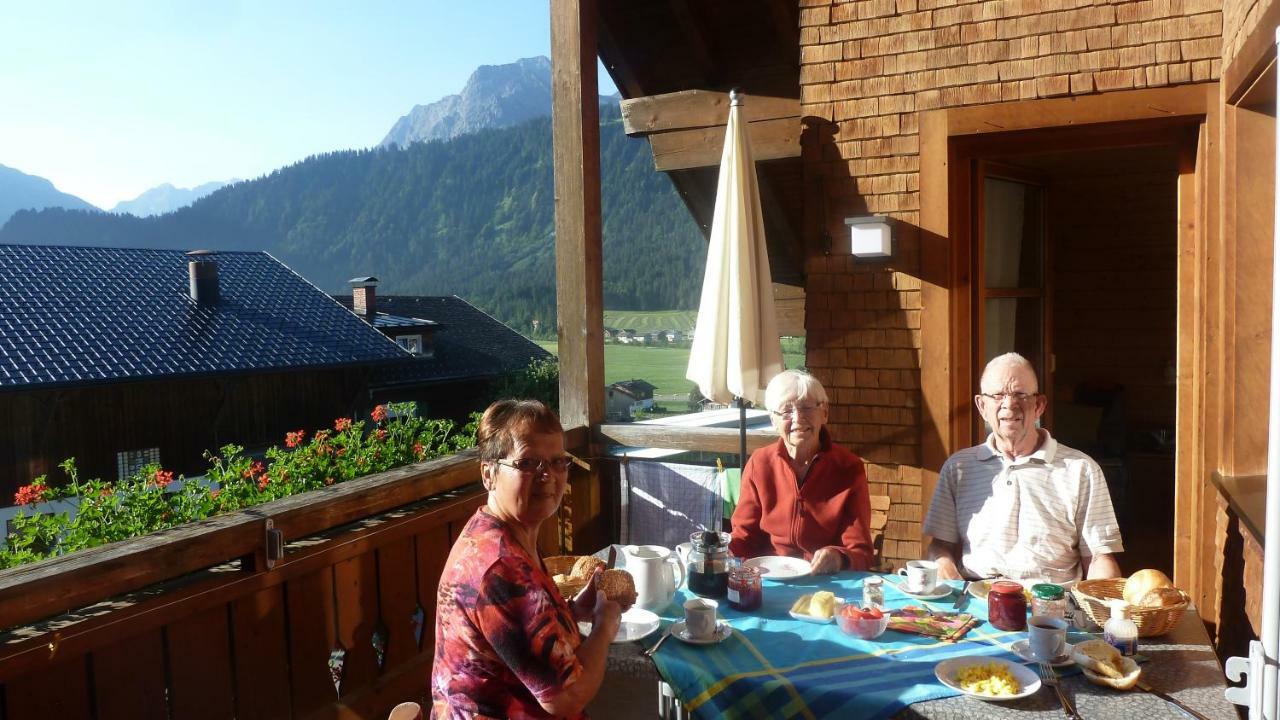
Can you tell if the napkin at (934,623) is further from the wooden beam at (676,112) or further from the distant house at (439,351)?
the distant house at (439,351)

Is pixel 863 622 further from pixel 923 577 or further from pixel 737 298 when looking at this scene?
pixel 737 298

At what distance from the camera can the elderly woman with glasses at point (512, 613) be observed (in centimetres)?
147

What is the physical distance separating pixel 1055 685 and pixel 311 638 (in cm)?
189

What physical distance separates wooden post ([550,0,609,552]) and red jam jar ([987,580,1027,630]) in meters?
2.17

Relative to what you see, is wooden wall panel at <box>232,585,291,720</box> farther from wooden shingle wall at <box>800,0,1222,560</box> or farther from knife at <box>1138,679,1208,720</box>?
wooden shingle wall at <box>800,0,1222,560</box>

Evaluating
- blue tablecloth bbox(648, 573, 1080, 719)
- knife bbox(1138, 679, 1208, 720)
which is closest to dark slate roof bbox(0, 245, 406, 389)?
blue tablecloth bbox(648, 573, 1080, 719)

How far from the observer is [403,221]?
78.1m

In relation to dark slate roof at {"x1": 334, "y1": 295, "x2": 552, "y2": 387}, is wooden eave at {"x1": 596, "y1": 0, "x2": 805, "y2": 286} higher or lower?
higher

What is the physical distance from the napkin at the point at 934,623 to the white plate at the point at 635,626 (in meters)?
0.51

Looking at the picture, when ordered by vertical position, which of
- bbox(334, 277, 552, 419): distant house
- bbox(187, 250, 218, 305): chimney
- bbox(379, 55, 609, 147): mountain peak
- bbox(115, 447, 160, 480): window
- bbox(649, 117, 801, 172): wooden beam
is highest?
bbox(379, 55, 609, 147): mountain peak

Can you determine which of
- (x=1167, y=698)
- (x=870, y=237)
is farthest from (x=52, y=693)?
(x=870, y=237)

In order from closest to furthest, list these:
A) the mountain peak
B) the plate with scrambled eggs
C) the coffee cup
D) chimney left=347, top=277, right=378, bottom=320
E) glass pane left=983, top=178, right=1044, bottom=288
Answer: the plate with scrambled eggs
the coffee cup
glass pane left=983, top=178, right=1044, bottom=288
chimney left=347, top=277, right=378, bottom=320
the mountain peak

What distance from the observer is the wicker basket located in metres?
1.82

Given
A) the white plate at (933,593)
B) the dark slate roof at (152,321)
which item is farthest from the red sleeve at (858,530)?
the dark slate roof at (152,321)
